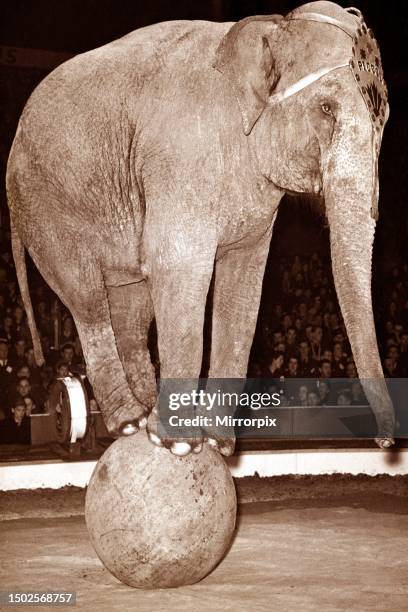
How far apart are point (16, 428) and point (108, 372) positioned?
4.20 metres

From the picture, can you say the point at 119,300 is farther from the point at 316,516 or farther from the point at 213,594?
the point at 316,516

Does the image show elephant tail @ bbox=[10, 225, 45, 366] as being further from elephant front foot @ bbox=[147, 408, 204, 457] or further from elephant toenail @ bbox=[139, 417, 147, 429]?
elephant front foot @ bbox=[147, 408, 204, 457]

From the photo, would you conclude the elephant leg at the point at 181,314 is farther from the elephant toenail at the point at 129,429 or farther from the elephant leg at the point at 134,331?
the elephant leg at the point at 134,331

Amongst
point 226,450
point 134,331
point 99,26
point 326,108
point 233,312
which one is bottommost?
point 226,450

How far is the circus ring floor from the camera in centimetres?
400

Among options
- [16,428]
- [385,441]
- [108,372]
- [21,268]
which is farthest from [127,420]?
[16,428]

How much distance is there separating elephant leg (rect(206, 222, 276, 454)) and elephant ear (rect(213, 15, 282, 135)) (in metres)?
0.67

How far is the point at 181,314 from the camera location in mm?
3441

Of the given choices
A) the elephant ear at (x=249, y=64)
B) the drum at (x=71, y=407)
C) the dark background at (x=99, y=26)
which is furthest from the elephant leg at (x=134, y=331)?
the dark background at (x=99, y=26)

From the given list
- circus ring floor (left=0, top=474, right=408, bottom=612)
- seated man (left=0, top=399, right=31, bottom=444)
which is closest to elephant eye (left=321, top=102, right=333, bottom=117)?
circus ring floor (left=0, top=474, right=408, bottom=612)

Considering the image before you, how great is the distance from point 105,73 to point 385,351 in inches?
279

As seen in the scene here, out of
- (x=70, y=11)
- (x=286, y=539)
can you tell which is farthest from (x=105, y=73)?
(x=70, y=11)

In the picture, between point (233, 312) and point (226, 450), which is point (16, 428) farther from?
point (233, 312)

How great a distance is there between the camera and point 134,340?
4.22 meters
